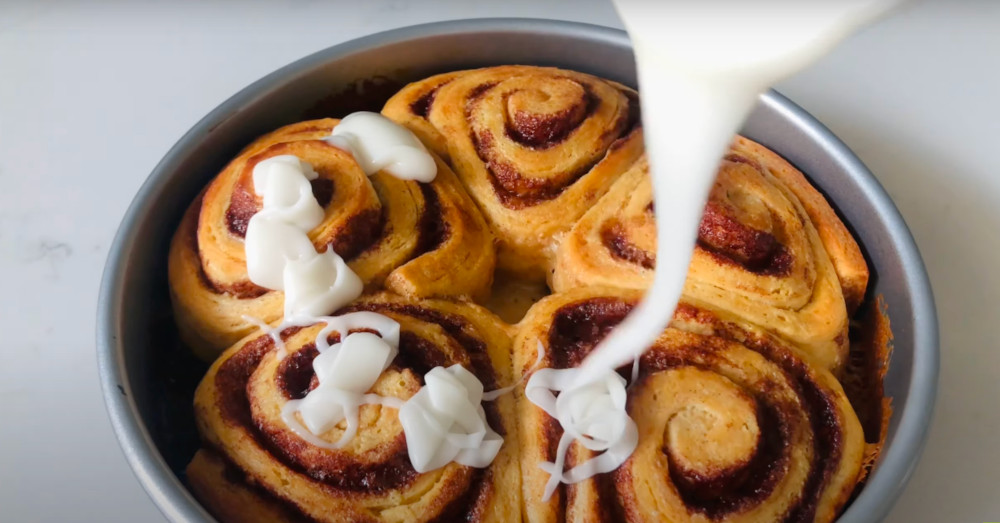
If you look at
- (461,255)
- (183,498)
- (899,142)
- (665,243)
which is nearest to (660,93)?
(665,243)

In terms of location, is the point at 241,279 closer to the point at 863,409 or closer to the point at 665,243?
the point at 665,243

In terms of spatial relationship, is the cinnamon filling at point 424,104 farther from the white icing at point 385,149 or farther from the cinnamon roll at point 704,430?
the cinnamon roll at point 704,430

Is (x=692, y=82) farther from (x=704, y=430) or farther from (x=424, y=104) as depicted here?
(x=424, y=104)

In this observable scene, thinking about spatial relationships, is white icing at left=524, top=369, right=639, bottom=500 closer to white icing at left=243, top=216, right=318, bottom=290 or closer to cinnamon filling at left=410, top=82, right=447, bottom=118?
white icing at left=243, top=216, right=318, bottom=290

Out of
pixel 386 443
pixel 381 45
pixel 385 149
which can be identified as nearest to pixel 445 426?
pixel 386 443

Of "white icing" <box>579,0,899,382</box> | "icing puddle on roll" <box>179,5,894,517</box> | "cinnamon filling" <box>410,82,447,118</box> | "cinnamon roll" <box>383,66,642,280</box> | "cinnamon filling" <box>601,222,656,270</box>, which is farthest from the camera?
"cinnamon filling" <box>410,82,447,118</box>

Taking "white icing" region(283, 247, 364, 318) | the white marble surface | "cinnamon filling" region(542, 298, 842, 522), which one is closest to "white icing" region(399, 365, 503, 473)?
"cinnamon filling" region(542, 298, 842, 522)
